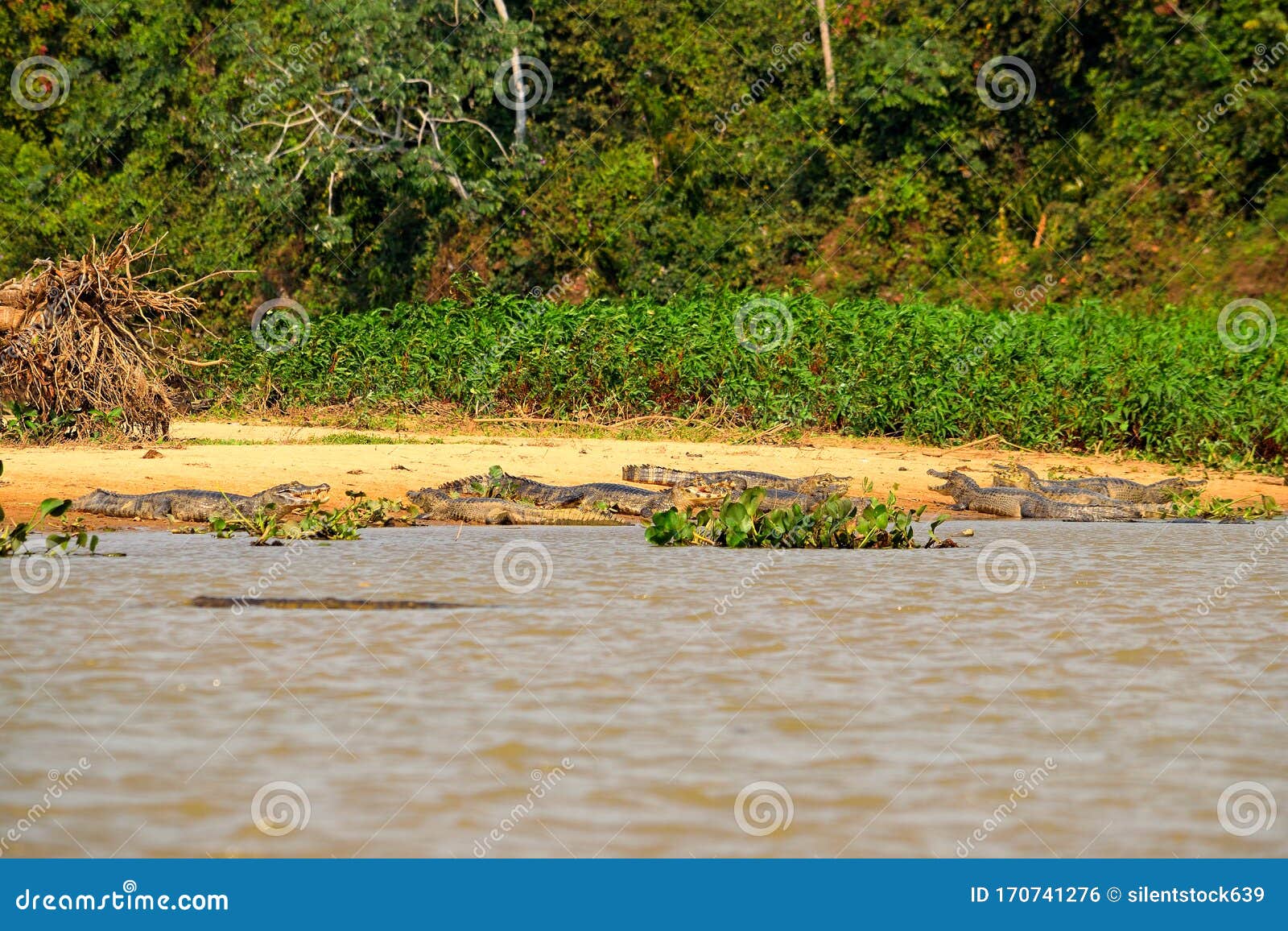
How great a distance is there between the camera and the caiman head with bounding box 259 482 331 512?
10.9 m

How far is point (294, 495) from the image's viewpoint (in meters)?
11.0

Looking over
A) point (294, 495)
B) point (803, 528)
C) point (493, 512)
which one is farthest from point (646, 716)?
point (294, 495)

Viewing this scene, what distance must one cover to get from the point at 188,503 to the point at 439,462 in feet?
9.48

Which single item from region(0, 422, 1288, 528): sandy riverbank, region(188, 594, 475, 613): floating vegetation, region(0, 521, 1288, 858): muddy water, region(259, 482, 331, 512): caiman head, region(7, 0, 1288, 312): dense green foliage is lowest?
region(0, 422, 1288, 528): sandy riverbank

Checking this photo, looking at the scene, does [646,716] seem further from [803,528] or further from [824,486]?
[824,486]

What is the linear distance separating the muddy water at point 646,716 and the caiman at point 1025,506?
3.77 m

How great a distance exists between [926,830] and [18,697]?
3.10m

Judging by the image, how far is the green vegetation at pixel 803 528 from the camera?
9945mm

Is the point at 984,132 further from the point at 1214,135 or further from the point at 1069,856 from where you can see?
the point at 1069,856

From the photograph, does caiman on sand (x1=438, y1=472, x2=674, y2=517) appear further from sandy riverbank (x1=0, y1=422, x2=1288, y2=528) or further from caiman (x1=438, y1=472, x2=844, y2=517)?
sandy riverbank (x1=0, y1=422, x2=1288, y2=528)

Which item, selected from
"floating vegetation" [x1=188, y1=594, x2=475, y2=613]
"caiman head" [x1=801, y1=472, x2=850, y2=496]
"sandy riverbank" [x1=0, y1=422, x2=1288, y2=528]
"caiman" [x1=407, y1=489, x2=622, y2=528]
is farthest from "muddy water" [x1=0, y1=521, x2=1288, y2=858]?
"sandy riverbank" [x1=0, y1=422, x2=1288, y2=528]

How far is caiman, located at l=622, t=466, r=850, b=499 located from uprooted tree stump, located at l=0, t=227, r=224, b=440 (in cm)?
481

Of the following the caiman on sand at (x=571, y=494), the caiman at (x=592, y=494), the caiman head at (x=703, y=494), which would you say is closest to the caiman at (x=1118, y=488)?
the caiman at (x=592, y=494)

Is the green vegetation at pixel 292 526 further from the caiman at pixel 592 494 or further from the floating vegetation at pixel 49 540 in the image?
the caiman at pixel 592 494
